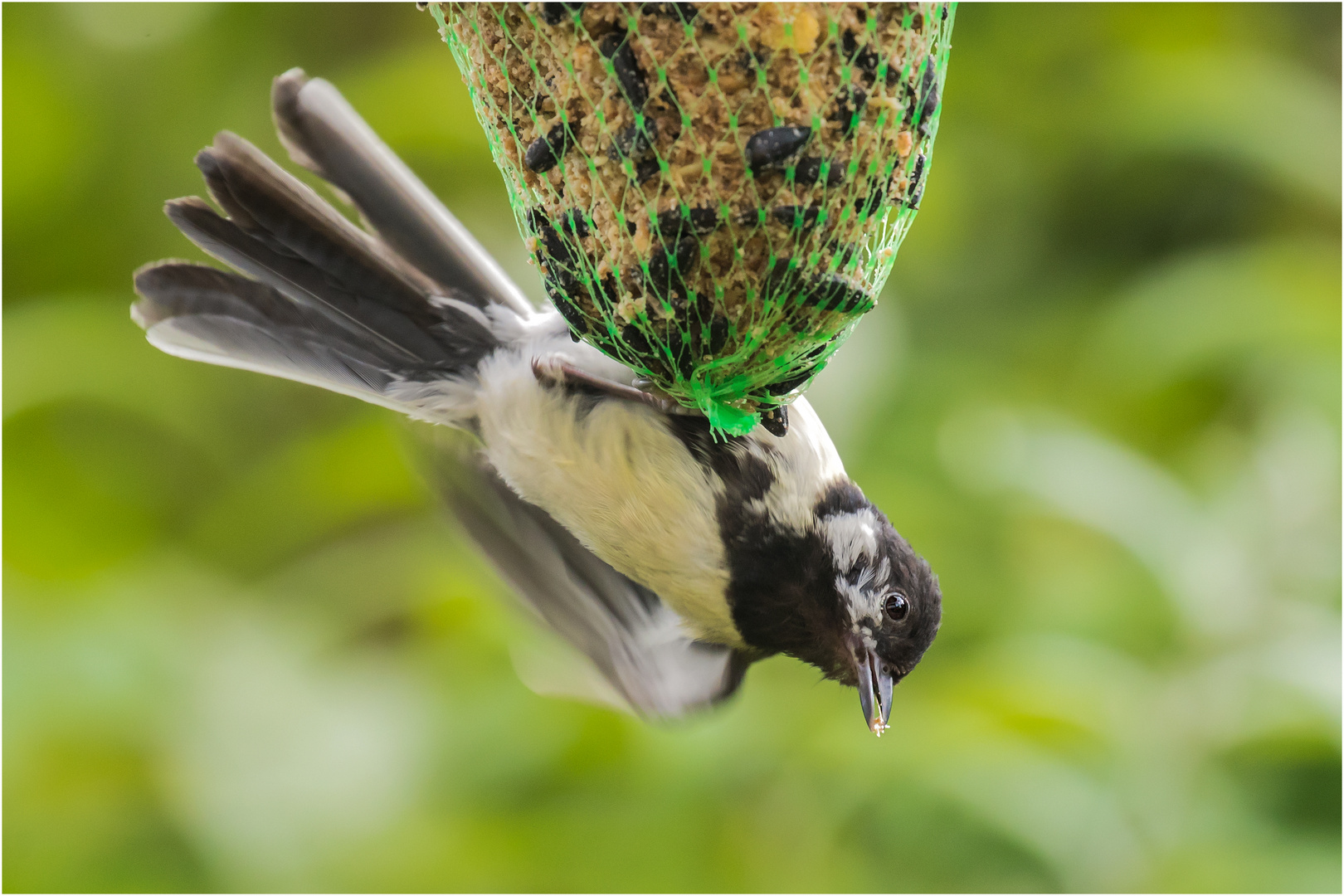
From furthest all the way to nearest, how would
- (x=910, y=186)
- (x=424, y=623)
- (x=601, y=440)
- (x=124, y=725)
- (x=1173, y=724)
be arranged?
(x=424, y=623), (x=124, y=725), (x=1173, y=724), (x=601, y=440), (x=910, y=186)

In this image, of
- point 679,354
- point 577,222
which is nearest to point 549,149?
point 577,222

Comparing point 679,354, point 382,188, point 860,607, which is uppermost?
point 382,188

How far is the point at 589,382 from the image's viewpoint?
2.25 m

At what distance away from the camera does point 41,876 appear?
11.6 ft

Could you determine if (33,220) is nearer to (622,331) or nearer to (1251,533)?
(622,331)

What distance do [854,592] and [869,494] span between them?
4.18 feet

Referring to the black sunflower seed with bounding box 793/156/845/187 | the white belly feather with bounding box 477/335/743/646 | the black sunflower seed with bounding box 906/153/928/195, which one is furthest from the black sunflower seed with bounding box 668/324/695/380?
the white belly feather with bounding box 477/335/743/646

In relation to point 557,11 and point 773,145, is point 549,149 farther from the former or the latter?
point 773,145

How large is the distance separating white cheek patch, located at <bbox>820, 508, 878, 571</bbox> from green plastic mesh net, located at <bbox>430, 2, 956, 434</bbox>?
61cm

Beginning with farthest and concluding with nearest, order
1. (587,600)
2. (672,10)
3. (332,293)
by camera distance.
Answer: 1. (587,600)
2. (332,293)
3. (672,10)

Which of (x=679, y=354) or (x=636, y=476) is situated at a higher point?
(x=679, y=354)

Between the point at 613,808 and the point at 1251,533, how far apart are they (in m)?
1.94

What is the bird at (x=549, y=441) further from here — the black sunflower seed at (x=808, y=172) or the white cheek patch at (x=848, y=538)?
the black sunflower seed at (x=808, y=172)

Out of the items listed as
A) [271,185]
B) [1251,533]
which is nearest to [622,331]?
[271,185]
